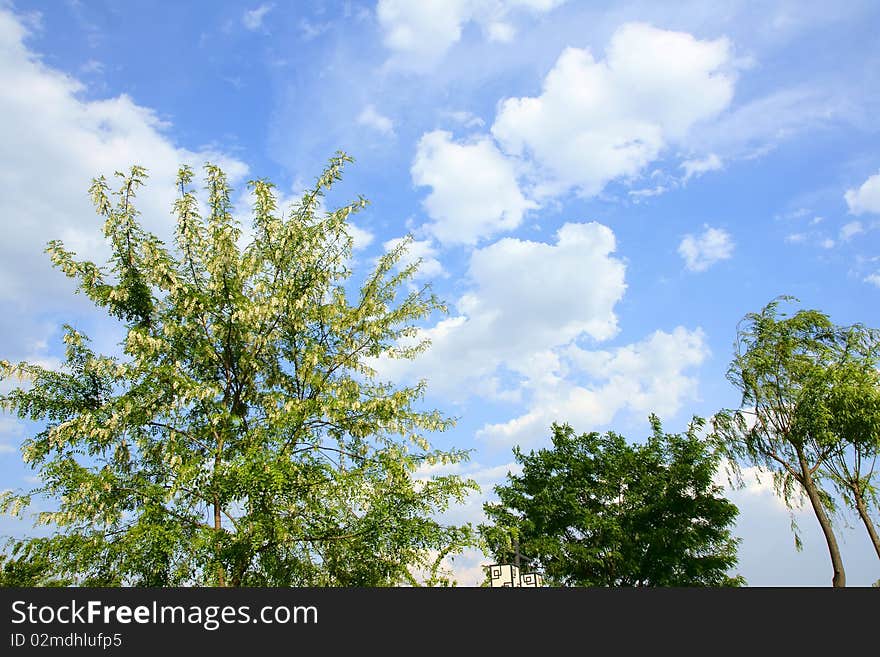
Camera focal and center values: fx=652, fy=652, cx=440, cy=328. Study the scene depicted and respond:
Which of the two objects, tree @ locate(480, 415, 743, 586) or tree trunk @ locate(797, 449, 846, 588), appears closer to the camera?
tree trunk @ locate(797, 449, 846, 588)

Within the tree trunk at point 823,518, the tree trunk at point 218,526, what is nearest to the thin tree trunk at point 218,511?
the tree trunk at point 218,526

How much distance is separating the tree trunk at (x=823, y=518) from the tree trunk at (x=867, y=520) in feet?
4.04

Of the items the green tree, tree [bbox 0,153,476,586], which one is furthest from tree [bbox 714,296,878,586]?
tree [bbox 0,153,476,586]

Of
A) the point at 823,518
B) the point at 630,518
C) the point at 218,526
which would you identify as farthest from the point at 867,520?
the point at 218,526

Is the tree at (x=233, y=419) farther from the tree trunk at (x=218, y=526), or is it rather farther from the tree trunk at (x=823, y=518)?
the tree trunk at (x=823, y=518)

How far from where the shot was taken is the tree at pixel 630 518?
3042 centimetres

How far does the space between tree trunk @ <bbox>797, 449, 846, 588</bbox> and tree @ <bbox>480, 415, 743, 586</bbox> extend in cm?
590

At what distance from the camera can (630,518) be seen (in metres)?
31.7

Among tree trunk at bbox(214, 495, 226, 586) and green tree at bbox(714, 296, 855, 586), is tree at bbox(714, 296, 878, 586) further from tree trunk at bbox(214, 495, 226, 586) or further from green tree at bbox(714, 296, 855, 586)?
tree trunk at bbox(214, 495, 226, 586)

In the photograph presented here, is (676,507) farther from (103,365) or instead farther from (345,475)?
(103,365)

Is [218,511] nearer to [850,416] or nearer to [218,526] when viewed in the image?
[218,526]

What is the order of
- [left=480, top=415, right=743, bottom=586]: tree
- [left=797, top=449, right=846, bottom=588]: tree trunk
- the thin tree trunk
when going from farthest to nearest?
[left=480, top=415, right=743, bottom=586]: tree
[left=797, top=449, right=846, bottom=588]: tree trunk
the thin tree trunk

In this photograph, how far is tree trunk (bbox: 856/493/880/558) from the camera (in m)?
24.3

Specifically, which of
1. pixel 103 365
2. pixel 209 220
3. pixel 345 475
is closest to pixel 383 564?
pixel 345 475
